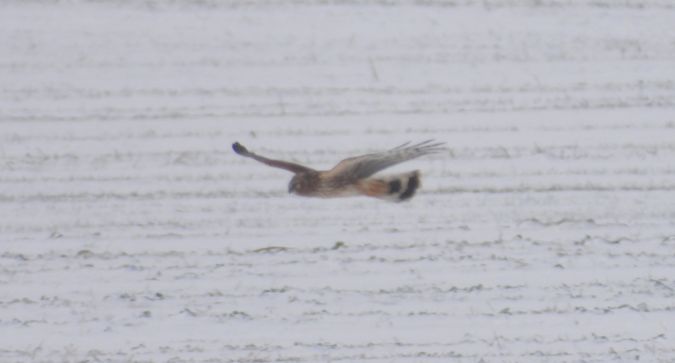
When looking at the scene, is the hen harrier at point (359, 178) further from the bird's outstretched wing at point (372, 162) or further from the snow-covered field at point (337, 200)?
the snow-covered field at point (337, 200)

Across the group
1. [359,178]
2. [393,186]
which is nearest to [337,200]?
[393,186]

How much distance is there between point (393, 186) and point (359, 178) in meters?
0.21

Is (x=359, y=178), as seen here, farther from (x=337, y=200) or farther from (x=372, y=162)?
(x=337, y=200)

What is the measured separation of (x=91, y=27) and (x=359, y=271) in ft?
4.97

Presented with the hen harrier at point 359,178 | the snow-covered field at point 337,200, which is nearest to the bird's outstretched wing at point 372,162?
the hen harrier at point 359,178

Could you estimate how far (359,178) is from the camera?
358 cm

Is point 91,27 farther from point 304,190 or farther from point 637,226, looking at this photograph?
point 637,226

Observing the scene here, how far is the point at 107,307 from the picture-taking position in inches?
144

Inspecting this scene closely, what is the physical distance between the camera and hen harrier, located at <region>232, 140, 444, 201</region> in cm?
357

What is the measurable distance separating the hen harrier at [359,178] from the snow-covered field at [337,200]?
0.43 ft

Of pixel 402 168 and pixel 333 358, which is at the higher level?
pixel 402 168

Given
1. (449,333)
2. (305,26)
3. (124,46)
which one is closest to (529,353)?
(449,333)

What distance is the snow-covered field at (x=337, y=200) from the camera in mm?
3605

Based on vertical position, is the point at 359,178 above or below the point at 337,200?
above
